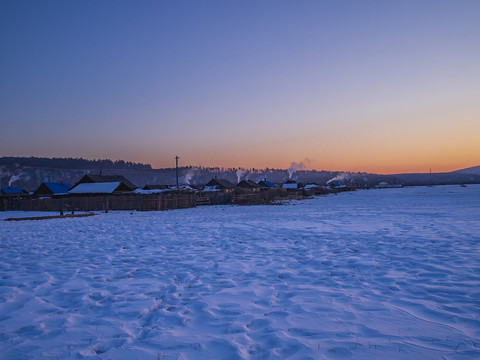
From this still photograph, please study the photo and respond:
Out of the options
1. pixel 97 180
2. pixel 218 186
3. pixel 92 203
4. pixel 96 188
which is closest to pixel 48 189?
pixel 97 180

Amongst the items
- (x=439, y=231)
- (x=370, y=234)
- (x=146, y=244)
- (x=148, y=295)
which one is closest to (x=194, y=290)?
(x=148, y=295)

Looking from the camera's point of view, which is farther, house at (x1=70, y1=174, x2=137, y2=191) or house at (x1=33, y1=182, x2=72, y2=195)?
house at (x1=33, y1=182, x2=72, y2=195)

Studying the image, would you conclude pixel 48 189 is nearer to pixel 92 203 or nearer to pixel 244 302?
pixel 92 203

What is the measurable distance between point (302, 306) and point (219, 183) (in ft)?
179

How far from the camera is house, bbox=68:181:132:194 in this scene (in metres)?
35.9

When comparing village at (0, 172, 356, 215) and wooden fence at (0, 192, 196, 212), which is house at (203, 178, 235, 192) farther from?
wooden fence at (0, 192, 196, 212)

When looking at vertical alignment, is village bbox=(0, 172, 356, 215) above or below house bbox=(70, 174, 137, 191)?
below

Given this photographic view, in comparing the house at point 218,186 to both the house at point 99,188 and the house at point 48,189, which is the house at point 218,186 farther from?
the house at point 48,189

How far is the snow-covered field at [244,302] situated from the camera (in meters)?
3.32

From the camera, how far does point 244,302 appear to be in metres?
4.66

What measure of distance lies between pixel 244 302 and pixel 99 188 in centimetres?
3635

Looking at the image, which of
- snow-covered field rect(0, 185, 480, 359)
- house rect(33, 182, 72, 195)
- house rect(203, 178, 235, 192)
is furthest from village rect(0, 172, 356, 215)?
snow-covered field rect(0, 185, 480, 359)

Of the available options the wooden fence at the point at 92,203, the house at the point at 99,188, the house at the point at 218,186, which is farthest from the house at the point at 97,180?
the house at the point at 218,186

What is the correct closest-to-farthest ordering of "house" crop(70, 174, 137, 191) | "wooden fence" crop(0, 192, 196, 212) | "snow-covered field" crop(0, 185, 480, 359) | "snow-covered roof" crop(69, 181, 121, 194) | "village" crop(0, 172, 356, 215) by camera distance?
1. "snow-covered field" crop(0, 185, 480, 359)
2. "wooden fence" crop(0, 192, 196, 212)
3. "village" crop(0, 172, 356, 215)
4. "snow-covered roof" crop(69, 181, 121, 194)
5. "house" crop(70, 174, 137, 191)
